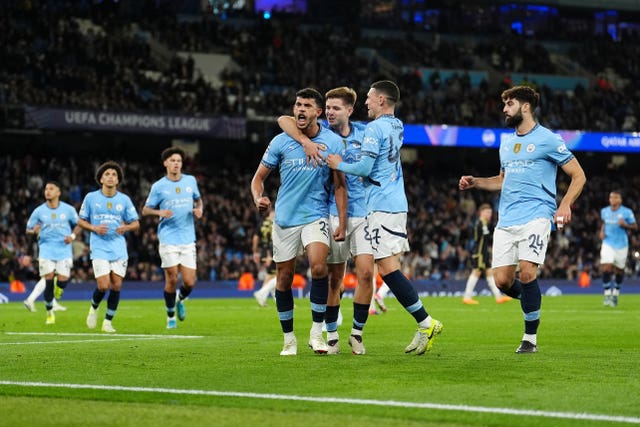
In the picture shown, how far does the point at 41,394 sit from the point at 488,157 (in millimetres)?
48407

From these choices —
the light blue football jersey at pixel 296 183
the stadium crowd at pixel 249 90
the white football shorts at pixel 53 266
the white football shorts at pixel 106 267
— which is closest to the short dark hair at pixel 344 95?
the light blue football jersey at pixel 296 183

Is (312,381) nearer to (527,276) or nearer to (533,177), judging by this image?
(527,276)

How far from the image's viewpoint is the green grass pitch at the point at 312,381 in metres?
7.18

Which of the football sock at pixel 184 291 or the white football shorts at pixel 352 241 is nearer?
the white football shorts at pixel 352 241

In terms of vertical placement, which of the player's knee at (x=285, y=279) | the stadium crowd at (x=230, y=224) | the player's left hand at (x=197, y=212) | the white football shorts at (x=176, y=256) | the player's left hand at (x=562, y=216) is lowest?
the stadium crowd at (x=230, y=224)

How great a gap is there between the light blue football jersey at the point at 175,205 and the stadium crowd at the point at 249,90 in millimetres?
17921

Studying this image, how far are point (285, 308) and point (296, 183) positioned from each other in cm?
128

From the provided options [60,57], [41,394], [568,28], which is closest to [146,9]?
[60,57]

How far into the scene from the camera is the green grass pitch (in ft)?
23.6

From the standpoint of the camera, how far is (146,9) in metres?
49.6

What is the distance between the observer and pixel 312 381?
356 inches

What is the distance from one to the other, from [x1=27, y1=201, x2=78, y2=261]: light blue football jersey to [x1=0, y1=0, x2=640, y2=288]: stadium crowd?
43.9 feet

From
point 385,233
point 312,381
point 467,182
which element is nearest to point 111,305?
point 467,182

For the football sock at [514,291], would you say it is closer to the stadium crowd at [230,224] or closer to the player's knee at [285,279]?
the player's knee at [285,279]
